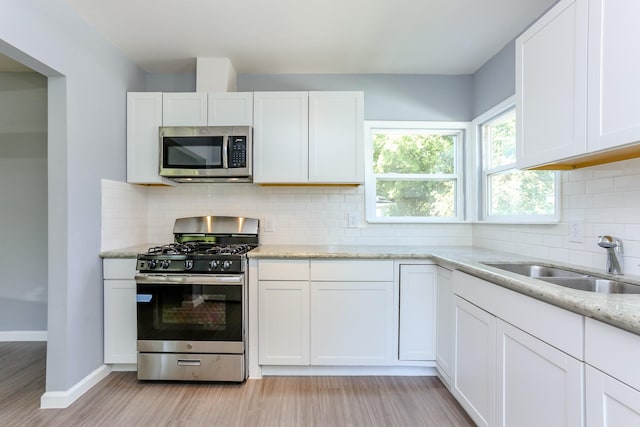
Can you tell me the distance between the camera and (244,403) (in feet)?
6.59

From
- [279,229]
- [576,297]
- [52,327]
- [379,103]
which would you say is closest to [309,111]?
[379,103]

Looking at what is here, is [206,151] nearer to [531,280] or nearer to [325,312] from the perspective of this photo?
[325,312]

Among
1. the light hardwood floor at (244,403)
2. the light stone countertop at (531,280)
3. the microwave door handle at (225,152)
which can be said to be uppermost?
the microwave door handle at (225,152)

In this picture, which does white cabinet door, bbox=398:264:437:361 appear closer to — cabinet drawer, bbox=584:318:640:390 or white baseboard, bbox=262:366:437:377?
white baseboard, bbox=262:366:437:377

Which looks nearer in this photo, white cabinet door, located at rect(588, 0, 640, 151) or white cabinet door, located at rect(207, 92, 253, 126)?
white cabinet door, located at rect(588, 0, 640, 151)

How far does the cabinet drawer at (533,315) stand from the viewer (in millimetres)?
1058

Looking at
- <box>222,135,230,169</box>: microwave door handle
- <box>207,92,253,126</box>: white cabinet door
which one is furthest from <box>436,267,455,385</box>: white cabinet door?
<box>207,92,253,126</box>: white cabinet door

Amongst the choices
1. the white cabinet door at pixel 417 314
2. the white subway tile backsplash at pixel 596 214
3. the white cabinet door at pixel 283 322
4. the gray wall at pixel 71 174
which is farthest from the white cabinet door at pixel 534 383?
the gray wall at pixel 71 174

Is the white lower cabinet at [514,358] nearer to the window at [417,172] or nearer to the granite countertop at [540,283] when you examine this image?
the granite countertop at [540,283]

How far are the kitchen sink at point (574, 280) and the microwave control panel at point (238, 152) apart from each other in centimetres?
193

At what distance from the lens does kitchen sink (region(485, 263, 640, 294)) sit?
1.42 m

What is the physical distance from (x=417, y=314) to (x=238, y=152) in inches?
73.4

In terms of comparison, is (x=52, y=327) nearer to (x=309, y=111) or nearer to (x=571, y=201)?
(x=309, y=111)

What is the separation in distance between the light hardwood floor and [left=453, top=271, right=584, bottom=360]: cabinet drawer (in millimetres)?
831
